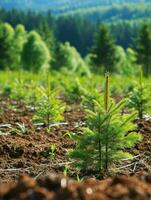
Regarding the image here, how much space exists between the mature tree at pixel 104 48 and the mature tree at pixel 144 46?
287 cm

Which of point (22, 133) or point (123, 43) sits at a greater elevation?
point (123, 43)

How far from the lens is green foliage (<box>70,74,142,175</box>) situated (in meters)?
5.24

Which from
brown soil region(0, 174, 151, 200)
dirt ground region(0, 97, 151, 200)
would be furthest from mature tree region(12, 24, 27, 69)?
brown soil region(0, 174, 151, 200)

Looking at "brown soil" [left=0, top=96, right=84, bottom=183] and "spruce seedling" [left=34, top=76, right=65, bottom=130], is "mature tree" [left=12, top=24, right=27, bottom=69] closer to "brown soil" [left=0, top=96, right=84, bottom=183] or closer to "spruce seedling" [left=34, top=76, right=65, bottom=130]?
"spruce seedling" [left=34, top=76, right=65, bottom=130]

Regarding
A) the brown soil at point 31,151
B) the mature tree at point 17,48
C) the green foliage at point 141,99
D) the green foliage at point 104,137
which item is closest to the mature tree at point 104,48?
the mature tree at point 17,48

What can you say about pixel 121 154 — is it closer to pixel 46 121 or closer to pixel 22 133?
pixel 22 133

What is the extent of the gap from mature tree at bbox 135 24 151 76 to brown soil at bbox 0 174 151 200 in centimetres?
5635

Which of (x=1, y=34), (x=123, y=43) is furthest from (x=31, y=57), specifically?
(x=123, y=43)

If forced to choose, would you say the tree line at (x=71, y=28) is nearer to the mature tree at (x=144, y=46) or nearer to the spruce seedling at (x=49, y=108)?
the mature tree at (x=144, y=46)

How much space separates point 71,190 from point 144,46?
192 feet

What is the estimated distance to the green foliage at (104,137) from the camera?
524 cm

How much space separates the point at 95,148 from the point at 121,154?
0.26 metres

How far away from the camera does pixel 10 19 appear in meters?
130

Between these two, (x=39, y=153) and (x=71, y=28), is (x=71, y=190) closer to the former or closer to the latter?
(x=39, y=153)
